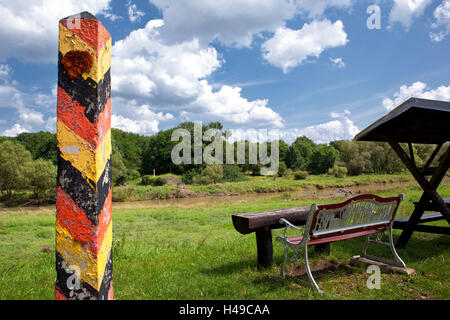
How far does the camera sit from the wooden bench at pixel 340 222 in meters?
4.14

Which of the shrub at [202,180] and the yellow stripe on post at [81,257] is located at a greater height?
the yellow stripe on post at [81,257]

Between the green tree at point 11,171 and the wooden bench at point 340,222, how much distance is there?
32.0 meters

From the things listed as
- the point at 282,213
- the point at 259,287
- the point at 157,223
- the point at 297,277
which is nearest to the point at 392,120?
the point at 282,213

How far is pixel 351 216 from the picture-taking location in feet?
14.8

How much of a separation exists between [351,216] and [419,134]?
3.36 meters

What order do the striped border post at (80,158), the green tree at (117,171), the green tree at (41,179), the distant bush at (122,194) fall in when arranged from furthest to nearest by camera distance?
the green tree at (117,171), the distant bush at (122,194), the green tree at (41,179), the striped border post at (80,158)

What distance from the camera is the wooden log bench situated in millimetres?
4578

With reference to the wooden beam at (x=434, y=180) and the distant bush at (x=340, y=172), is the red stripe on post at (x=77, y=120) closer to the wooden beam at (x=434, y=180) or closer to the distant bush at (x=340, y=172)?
the wooden beam at (x=434, y=180)

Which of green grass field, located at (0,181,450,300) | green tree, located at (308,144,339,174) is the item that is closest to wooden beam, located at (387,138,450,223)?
green grass field, located at (0,181,450,300)

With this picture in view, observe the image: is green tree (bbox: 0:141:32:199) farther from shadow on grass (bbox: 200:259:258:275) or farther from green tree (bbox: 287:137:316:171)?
green tree (bbox: 287:137:316:171)

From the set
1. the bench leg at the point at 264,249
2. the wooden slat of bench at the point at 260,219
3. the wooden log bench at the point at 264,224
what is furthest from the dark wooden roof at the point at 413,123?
the bench leg at the point at 264,249

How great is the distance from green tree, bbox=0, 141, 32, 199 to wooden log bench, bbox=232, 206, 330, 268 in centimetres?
3131

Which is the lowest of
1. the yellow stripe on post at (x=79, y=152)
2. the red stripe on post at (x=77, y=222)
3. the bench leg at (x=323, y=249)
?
the bench leg at (x=323, y=249)
